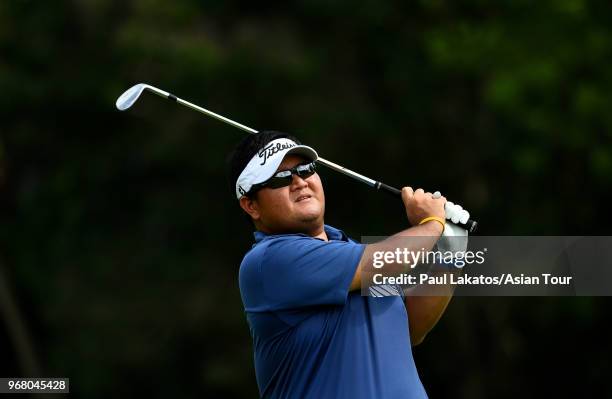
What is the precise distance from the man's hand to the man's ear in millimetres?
536

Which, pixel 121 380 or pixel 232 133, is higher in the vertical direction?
pixel 232 133

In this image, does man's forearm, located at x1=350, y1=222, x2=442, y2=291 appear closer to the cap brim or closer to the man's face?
the man's face

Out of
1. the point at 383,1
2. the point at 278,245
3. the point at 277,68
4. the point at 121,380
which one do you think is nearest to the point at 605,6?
the point at 383,1

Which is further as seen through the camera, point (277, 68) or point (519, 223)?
point (277, 68)

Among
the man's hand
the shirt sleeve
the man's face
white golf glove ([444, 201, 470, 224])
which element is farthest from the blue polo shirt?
white golf glove ([444, 201, 470, 224])

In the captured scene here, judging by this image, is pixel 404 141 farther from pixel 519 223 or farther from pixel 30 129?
pixel 30 129

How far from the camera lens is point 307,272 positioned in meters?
4.02

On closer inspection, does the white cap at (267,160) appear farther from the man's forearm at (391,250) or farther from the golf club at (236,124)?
the man's forearm at (391,250)

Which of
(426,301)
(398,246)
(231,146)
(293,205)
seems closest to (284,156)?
(293,205)

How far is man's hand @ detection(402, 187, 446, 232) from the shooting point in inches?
164

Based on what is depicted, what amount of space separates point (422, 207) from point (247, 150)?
→ 0.70 m

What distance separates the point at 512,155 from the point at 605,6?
2.38 metres

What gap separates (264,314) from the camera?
4.13 metres

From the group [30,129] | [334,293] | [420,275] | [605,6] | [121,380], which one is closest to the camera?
[334,293]
